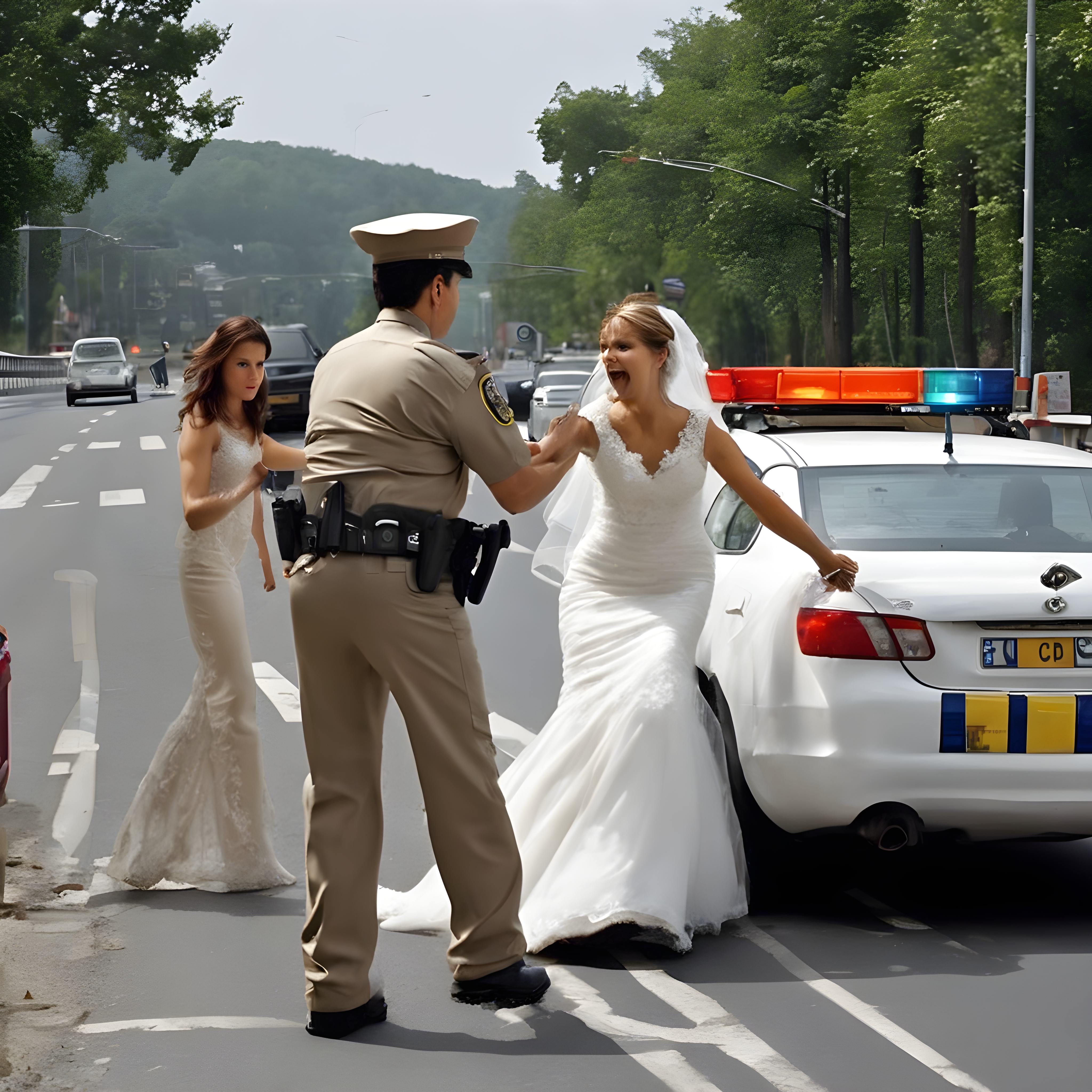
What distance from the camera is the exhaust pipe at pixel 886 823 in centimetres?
494

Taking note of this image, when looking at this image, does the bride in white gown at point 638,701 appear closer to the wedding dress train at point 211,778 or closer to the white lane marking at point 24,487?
the wedding dress train at point 211,778

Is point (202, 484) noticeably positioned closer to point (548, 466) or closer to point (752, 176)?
point (548, 466)

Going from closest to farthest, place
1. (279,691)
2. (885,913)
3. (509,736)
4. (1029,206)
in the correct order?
(885,913), (509,736), (279,691), (1029,206)

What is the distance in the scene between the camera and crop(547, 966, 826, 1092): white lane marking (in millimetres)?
3879

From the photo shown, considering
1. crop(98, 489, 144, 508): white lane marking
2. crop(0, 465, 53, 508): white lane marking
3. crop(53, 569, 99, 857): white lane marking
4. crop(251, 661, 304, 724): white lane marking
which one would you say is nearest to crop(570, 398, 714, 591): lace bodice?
crop(53, 569, 99, 857): white lane marking

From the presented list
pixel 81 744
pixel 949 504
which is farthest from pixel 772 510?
pixel 81 744

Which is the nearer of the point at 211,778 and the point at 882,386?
the point at 211,778

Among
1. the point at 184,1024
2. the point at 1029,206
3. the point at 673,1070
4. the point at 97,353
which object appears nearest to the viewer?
the point at 673,1070

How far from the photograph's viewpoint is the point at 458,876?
4.24 meters

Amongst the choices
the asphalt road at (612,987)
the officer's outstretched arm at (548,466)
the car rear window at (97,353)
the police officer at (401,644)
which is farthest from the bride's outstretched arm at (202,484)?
the car rear window at (97,353)

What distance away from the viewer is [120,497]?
21.6 m

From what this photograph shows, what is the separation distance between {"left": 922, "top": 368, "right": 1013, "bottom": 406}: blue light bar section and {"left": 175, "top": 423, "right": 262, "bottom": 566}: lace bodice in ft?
8.67

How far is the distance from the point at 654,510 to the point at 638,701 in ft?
2.23

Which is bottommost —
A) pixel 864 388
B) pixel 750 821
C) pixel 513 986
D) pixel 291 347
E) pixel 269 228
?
pixel 513 986
